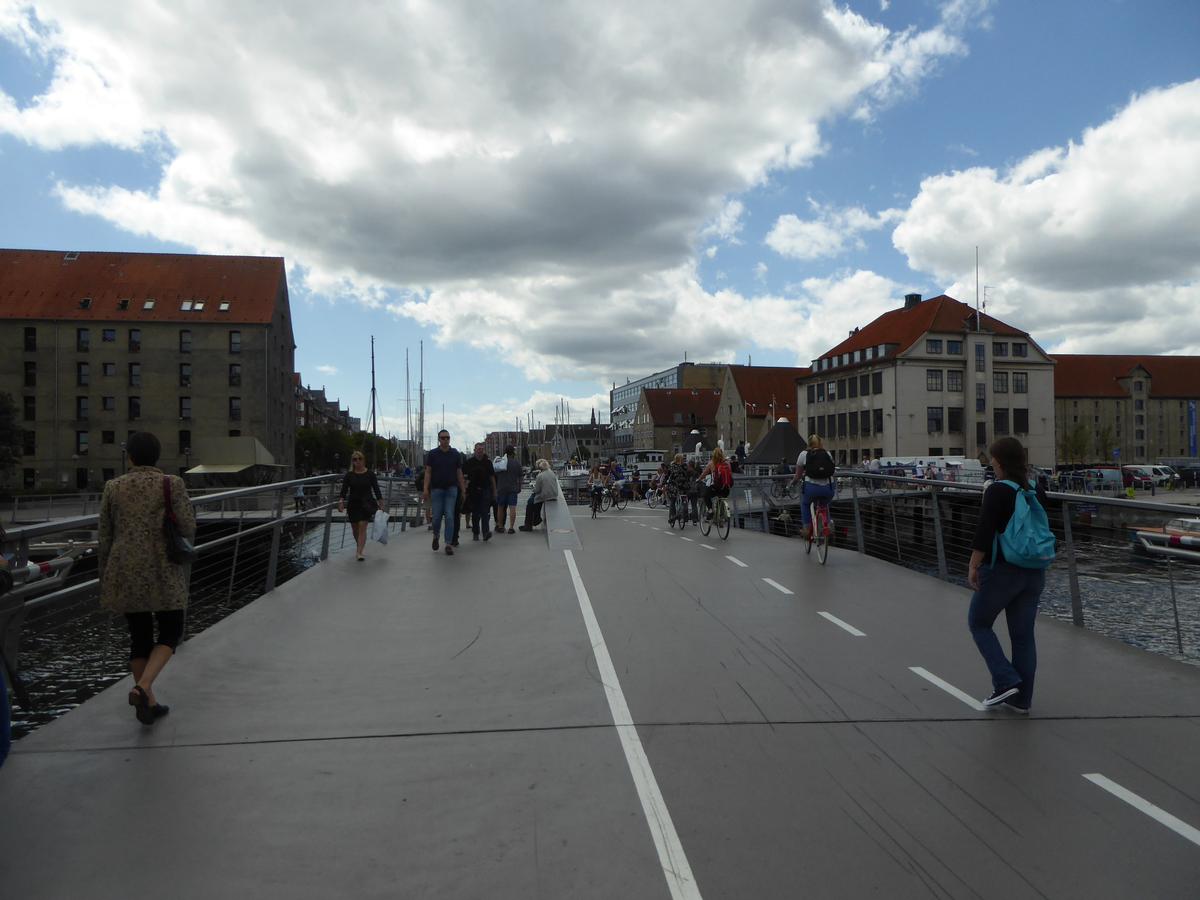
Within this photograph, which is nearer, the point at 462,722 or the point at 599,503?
the point at 462,722

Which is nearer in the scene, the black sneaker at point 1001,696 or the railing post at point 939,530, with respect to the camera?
the black sneaker at point 1001,696

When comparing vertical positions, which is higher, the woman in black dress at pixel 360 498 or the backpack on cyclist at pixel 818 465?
the backpack on cyclist at pixel 818 465

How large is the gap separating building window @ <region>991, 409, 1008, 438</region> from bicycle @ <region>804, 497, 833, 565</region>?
6991 centimetres

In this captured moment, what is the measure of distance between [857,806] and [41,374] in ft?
271

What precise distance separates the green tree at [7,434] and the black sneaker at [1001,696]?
5898 centimetres

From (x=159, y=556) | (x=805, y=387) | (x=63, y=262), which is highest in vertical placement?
(x=63, y=262)

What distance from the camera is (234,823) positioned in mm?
3881

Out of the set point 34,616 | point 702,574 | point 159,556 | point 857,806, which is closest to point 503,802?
point 857,806

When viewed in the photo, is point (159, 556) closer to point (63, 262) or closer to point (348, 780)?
point (348, 780)

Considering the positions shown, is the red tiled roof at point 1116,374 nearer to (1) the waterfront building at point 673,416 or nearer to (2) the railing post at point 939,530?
(1) the waterfront building at point 673,416

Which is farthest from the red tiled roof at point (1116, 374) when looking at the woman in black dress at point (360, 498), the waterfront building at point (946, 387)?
the woman in black dress at point (360, 498)

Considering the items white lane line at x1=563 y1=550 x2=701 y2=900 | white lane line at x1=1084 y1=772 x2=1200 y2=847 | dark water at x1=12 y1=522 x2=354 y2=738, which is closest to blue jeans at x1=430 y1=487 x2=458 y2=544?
dark water at x1=12 y1=522 x2=354 y2=738

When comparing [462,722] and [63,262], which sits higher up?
[63,262]

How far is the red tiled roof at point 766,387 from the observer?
10825 cm
